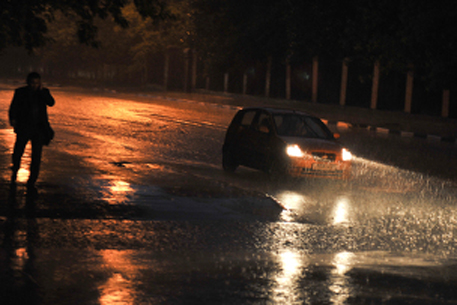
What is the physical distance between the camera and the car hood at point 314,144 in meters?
13.0

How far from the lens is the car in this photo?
12.8m

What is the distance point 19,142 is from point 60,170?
6.04 feet

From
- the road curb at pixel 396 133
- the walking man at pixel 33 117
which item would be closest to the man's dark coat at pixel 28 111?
the walking man at pixel 33 117

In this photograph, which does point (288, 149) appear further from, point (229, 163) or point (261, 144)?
point (229, 163)

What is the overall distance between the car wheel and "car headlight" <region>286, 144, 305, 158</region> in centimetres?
160

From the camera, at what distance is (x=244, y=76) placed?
148ft

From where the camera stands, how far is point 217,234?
8.34m

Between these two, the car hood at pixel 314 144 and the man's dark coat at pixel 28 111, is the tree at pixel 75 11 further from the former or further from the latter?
the car hood at pixel 314 144

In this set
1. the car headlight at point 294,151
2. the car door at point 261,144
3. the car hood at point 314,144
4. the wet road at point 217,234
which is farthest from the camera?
the car door at point 261,144

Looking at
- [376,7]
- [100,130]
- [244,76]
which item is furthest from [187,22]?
[100,130]

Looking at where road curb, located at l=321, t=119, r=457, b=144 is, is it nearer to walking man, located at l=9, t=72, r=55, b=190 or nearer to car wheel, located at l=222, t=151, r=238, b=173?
car wheel, located at l=222, t=151, r=238, b=173

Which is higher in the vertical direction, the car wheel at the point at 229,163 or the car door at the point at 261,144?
the car door at the point at 261,144

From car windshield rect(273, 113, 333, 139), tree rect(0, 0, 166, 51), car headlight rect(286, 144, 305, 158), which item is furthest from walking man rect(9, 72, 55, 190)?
car windshield rect(273, 113, 333, 139)

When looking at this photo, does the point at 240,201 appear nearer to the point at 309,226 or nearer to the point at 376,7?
the point at 309,226
